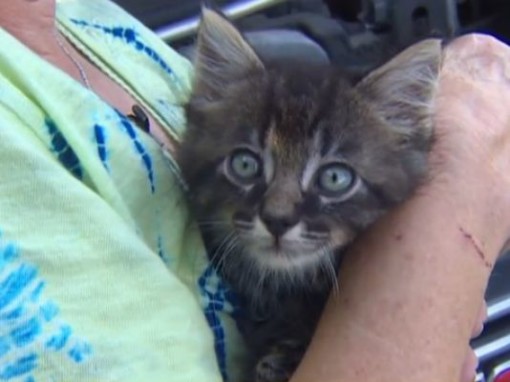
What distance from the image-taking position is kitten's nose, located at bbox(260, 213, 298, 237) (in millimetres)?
1149

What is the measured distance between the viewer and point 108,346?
0.97 m

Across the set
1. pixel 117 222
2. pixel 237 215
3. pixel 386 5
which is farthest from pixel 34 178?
pixel 386 5

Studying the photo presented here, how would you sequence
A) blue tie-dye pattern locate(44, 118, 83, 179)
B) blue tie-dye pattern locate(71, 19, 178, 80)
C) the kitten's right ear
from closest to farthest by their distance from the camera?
blue tie-dye pattern locate(44, 118, 83, 179)
the kitten's right ear
blue tie-dye pattern locate(71, 19, 178, 80)

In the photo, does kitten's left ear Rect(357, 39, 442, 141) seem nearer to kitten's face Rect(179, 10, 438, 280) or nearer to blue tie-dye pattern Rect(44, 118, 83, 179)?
kitten's face Rect(179, 10, 438, 280)

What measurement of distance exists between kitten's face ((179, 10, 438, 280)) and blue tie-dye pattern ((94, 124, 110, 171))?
158 millimetres

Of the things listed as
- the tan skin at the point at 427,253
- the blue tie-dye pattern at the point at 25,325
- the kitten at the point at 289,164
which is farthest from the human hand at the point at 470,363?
the blue tie-dye pattern at the point at 25,325

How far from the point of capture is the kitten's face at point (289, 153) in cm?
119

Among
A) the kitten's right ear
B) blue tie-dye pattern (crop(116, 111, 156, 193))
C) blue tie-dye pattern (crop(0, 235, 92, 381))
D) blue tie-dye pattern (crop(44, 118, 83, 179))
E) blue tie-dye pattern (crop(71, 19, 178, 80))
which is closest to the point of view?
blue tie-dye pattern (crop(0, 235, 92, 381))

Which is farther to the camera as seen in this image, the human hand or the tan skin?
the human hand

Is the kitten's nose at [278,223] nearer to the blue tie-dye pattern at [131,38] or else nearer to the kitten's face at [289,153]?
the kitten's face at [289,153]

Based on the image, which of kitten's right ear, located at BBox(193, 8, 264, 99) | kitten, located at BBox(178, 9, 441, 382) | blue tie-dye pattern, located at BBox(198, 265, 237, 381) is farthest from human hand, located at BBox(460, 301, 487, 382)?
kitten's right ear, located at BBox(193, 8, 264, 99)

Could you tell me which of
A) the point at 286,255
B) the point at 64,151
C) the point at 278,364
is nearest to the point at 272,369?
the point at 278,364

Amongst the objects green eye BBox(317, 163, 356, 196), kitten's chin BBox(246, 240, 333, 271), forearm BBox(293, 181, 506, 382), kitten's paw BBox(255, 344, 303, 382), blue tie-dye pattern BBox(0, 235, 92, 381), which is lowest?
kitten's paw BBox(255, 344, 303, 382)

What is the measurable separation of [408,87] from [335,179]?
5.8 inches
